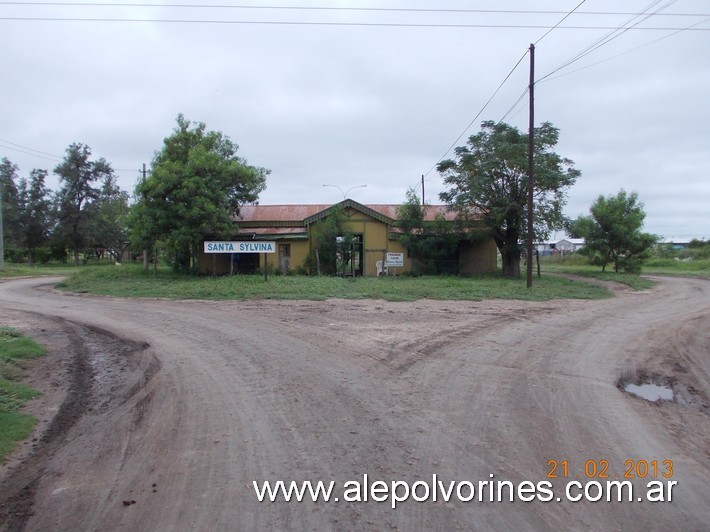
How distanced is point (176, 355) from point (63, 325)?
241 inches

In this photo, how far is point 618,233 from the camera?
36.2 metres

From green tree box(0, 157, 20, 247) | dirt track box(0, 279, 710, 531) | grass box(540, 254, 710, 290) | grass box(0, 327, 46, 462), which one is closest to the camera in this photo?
dirt track box(0, 279, 710, 531)

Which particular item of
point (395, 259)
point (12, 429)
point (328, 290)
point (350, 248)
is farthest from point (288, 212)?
point (12, 429)

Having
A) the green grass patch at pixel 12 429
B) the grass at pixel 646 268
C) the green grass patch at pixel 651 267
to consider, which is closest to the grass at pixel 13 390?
the green grass patch at pixel 12 429

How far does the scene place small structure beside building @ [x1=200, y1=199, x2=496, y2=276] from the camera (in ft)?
107

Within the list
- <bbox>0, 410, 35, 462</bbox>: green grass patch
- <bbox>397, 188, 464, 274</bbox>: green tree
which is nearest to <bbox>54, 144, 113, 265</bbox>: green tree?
<bbox>397, 188, 464, 274</bbox>: green tree

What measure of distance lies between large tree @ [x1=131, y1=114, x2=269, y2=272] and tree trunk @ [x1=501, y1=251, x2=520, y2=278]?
16.1 meters

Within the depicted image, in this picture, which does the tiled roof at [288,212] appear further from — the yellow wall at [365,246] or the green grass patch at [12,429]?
the green grass patch at [12,429]

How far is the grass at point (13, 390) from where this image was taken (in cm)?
581

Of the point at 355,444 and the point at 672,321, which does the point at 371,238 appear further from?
the point at 355,444

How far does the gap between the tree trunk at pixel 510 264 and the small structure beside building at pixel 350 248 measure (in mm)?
2174

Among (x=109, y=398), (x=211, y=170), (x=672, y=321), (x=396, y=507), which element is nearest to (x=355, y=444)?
(x=396, y=507)

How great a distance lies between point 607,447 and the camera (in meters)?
5.27
